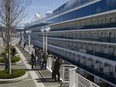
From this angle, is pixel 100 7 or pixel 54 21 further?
pixel 54 21

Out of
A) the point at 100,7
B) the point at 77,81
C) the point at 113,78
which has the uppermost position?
the point at 100,7

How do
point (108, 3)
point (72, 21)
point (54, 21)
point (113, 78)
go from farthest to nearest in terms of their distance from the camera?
point (54, 21)
point (72, 21)
point (108, 3)
point (113, 78)

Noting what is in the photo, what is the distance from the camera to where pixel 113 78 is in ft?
61.2

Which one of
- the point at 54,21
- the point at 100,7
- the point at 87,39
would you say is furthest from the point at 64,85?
the point at 54,21

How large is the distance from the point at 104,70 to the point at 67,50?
13320 mm

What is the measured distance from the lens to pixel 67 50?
33.4 m

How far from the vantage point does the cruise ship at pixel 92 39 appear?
64.7 feet

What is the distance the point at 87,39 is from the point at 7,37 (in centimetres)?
1236

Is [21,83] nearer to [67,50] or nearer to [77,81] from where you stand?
[77,81]

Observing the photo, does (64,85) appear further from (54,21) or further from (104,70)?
(54,21)

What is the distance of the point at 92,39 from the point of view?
2447cm

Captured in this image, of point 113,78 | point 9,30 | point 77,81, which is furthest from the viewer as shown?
point 113,78

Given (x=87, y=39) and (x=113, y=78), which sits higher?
(x=87, y=39)

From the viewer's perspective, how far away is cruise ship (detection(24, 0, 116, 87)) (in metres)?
19.7
